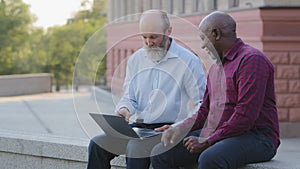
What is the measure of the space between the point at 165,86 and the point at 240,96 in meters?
0.80

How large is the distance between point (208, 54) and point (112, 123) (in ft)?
2.67

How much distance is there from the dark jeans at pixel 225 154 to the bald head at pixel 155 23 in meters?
0.75

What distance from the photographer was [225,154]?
450 cm

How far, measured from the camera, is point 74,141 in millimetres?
6547

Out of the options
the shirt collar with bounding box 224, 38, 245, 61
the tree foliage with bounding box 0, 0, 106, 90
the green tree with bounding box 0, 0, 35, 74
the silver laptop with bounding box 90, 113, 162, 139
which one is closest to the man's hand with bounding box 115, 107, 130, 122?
the silver laptop with bounding box 90, 113, 162, 139

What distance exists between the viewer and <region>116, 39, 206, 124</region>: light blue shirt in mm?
5125

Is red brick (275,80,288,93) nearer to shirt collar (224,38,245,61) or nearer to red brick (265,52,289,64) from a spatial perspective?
red brick (265,52,289,64)

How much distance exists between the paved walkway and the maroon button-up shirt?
0.49 meters

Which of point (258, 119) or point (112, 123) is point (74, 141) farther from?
point (258, 119)

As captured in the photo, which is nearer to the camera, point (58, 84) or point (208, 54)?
point (208, 54)

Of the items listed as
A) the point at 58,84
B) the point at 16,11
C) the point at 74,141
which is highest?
the point at 74,141

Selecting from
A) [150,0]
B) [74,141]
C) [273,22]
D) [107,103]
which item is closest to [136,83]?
[107,103]

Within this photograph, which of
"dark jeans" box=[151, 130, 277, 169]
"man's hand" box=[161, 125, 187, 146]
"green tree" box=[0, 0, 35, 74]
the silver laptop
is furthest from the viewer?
"green tree" box=[0, 0, 35, 74]

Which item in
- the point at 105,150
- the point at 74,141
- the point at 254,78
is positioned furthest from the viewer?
the point at 74,141
